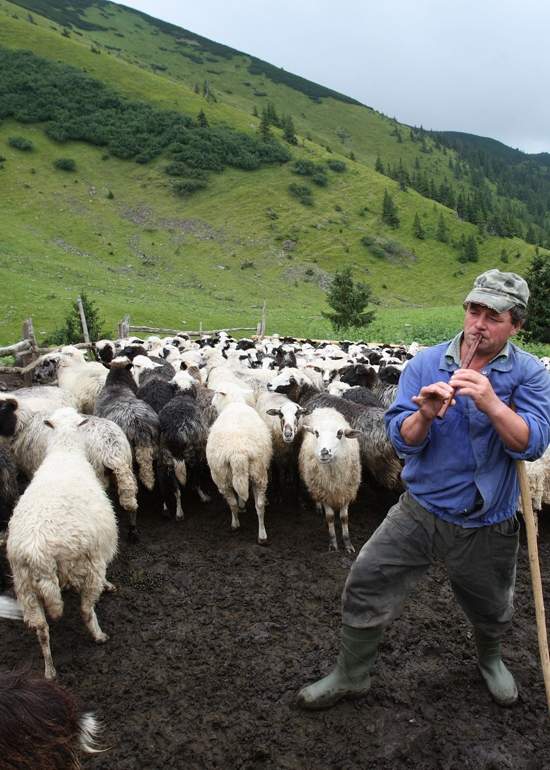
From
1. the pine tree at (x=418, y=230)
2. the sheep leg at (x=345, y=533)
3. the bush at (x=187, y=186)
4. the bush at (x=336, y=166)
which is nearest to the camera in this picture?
the sheep leg at (x=345, y=533)

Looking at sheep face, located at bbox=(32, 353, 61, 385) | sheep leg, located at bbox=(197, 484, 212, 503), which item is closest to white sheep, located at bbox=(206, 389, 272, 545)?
sheep leg, located at bbox=(197, 484, 212, 503)

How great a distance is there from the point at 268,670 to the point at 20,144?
7270 cm

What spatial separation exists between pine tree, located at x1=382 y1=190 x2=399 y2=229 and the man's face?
7120cm

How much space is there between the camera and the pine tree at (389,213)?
70.0 meters

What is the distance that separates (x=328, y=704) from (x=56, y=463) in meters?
3.51

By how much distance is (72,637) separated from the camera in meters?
4.75

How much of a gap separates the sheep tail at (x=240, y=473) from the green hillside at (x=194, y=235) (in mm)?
18861

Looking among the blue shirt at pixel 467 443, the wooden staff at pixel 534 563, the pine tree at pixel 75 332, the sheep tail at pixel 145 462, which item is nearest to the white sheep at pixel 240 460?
the sheep tail at pixel 145 462

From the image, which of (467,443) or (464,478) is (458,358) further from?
(464,478)

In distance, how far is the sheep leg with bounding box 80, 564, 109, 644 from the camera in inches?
178

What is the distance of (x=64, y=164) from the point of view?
62.8 m

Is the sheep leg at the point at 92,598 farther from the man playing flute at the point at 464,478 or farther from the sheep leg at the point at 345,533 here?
the sheep leg at the point at 345,533

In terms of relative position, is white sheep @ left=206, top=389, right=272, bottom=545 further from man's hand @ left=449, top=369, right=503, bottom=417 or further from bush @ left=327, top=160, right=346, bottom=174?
bush @ left=327, top=160, right=346, bottom=174

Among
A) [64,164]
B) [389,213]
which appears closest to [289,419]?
[64,164]
